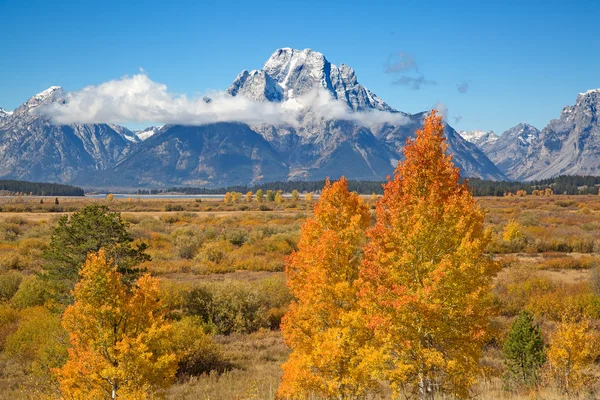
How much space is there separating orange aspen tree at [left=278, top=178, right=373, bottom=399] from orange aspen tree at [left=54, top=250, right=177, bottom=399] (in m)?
3.37

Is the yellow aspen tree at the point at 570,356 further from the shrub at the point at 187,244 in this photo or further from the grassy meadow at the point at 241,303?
the shrub at the point at 187,244

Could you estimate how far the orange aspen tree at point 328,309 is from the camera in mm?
10984

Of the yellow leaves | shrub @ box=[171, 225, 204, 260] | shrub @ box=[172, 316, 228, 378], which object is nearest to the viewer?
shrub @ box=[172, 316, 228, 378]

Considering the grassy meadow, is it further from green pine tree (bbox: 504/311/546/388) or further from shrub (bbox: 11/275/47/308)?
green pine tree (bbox: 504/311/546/388)

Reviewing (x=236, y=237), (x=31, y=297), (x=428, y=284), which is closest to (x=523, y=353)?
(x=428, y=284)

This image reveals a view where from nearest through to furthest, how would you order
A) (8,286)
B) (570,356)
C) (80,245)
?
(570,356), (80,245), (8,286)

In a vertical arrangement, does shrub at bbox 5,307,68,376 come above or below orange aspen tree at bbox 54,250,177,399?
below

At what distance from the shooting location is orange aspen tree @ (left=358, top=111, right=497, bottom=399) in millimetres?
9656

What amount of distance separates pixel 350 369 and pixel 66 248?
519 inches

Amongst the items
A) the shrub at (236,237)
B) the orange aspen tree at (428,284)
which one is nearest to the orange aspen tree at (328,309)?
the orange aspen tree at (428,284)

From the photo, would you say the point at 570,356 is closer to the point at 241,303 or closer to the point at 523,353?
the point at 523,353

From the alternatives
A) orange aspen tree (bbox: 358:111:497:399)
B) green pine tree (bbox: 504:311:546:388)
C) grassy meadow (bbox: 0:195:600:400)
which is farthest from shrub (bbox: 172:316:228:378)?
green pine tree (bbox: 504:311:546:388)

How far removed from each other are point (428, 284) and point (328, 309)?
9.39 feet

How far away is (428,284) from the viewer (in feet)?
32.8
